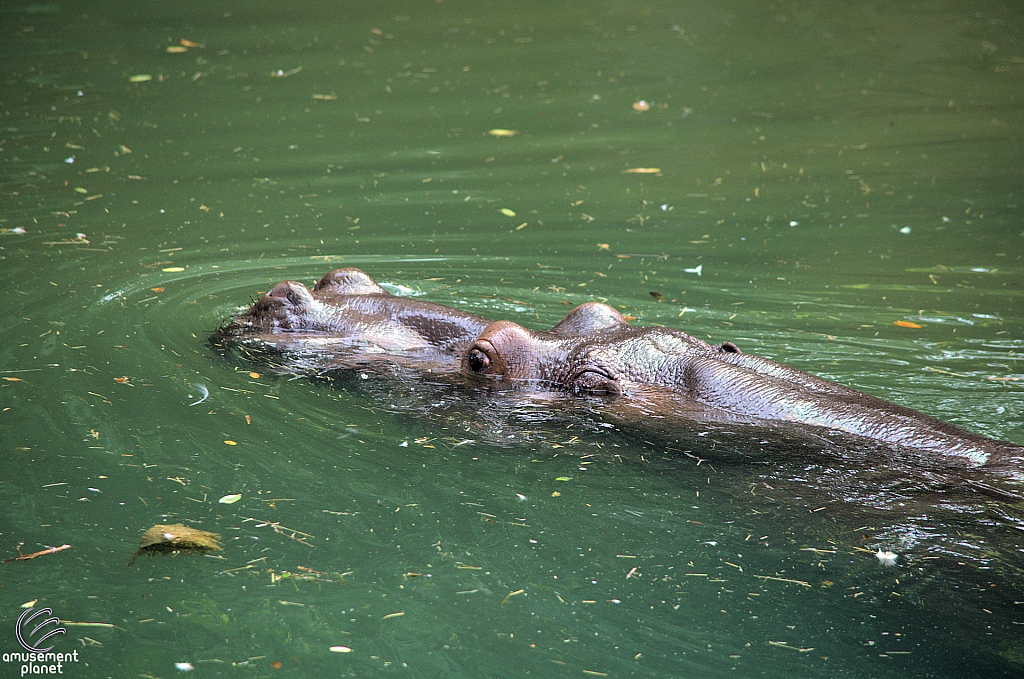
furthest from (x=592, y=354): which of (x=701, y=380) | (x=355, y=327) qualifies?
(x=355, y=327)

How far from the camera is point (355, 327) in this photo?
21.7 feet

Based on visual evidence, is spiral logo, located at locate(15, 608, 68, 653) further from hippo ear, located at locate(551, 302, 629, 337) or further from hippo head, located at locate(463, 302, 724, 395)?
hippo ear, located at locate(551, 302, 629, 337)

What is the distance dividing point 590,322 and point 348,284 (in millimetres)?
1749

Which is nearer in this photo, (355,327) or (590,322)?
(590,322)

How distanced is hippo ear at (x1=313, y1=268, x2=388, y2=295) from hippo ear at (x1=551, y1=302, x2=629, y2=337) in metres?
1.35

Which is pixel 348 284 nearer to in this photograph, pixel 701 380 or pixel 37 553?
pixel 701 380

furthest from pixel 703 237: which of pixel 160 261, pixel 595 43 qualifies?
pixel 595 43

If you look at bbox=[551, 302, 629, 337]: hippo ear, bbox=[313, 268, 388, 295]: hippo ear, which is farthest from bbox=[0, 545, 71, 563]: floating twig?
bbox=[551, 302, 629, 337]: hippo ear

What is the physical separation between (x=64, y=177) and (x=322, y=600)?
8515 mm

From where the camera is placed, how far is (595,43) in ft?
58.3

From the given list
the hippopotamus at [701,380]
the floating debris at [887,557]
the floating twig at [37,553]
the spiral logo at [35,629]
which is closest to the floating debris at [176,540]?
the floating twig at [37,553]

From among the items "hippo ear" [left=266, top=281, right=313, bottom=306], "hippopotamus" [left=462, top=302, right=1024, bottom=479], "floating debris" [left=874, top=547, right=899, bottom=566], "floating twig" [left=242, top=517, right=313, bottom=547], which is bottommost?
"floating debris" [left=874, top=547, right=899, bottom=566]

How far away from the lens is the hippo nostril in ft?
19.7

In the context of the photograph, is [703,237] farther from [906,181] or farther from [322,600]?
[322,600]
